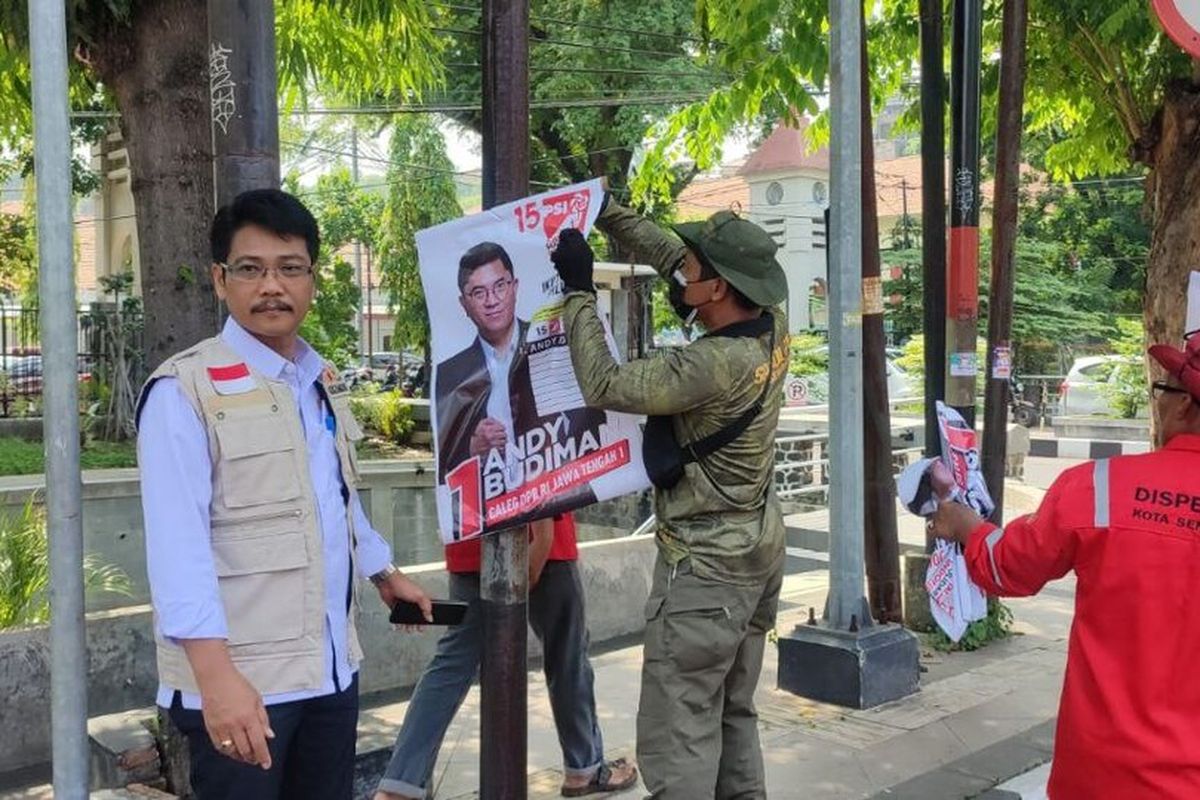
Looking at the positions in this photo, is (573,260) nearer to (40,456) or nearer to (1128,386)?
(40,456)

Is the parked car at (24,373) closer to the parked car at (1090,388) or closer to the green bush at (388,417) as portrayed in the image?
the green bush at (388,417)

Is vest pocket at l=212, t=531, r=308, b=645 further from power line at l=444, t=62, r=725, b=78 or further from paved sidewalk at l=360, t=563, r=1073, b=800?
power line at l=444, t=62, r=725, b=78

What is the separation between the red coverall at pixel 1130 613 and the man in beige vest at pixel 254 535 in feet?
4.88

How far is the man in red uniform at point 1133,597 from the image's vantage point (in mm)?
2242

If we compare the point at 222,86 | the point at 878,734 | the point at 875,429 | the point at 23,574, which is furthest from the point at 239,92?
the point at 875,429

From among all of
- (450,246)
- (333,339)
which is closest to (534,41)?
(333,339)

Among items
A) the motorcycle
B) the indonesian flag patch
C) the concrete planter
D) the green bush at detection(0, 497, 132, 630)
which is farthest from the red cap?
the motorcycle

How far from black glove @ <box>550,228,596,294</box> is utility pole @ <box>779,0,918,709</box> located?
2.63 metres

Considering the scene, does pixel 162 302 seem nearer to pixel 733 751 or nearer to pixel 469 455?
pixel 469 455

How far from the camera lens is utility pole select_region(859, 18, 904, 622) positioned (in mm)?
5828

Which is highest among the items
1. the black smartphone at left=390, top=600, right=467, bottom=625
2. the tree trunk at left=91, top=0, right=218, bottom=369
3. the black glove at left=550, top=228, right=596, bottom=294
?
the tree trunk at left=91, top=0, right=218, bottom=369

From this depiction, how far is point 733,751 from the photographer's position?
3377mm

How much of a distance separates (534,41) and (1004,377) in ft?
50.3

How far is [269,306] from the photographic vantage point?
2.32m
